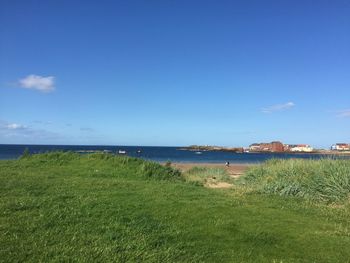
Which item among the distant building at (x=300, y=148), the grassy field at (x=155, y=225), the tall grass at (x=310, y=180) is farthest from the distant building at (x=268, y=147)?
the grassy field at (x=155, y=225)

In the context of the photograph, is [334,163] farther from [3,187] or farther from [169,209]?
[3,187]

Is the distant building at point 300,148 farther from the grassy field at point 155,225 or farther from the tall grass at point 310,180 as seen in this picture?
the grassy field at point 155,225

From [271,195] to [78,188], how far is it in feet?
22.2

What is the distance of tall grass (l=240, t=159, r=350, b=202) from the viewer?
52.0 ft

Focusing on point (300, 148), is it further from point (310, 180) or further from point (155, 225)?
point (155, 225)

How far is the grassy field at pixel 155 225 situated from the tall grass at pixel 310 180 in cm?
187

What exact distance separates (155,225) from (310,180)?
10.3 metres

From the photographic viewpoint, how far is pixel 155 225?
8.68 m

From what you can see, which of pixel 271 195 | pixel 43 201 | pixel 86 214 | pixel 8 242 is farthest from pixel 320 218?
pixel 8 242

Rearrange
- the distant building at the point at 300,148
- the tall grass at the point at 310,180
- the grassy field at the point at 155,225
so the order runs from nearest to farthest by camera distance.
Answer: the grassy field at the point at 155,225 → the tall grass at the point at 310,180 → the distant building at the point at 300,148

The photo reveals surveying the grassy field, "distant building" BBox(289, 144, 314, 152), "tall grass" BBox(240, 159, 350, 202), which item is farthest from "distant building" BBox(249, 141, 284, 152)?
the grassy field

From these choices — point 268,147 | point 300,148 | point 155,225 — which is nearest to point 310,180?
point 155,225

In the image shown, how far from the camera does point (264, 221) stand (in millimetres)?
10078

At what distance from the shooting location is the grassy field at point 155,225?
22.3 ft
